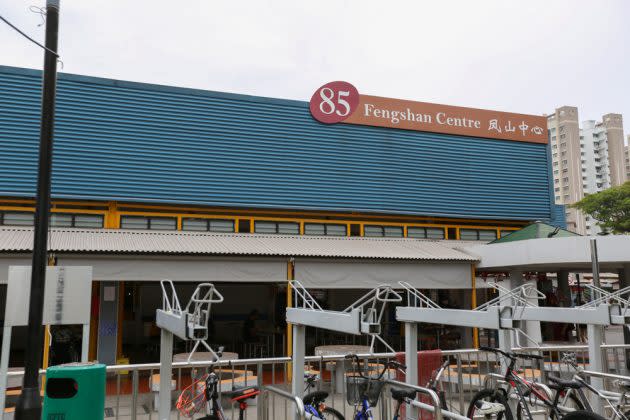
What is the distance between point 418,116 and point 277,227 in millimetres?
6232

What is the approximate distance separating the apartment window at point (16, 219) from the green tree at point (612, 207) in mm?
53321

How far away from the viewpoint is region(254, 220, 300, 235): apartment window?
650 inches

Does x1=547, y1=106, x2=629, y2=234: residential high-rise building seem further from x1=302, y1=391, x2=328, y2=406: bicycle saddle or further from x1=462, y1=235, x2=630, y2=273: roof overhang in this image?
x1=302, y1=391, x2=328, y2=406: bicycle saddle

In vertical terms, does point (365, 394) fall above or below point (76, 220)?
below

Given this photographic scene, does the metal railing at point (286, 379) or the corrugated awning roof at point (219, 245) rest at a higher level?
the corrugated awning roof at point (219, 245)

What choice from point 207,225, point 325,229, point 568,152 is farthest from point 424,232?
point 568,152

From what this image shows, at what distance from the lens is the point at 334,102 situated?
17.7m

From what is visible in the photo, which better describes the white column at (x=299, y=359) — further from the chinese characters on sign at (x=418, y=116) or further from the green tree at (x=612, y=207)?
the green tree at (x=612, y=207)

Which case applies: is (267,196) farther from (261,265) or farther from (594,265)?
(594,265)

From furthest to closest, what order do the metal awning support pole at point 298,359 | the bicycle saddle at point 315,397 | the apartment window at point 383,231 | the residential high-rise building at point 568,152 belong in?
the residential high-rise building at point 568,152
the apartment window at point 383,231
the bicycle saddle at point 315,397
the metal awning support pole at point 298,359

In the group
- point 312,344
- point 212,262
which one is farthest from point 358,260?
point 312,344

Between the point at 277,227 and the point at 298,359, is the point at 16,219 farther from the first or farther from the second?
the point at 298,359

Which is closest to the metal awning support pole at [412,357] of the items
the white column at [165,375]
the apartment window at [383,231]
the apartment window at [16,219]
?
the white column at [165,375]

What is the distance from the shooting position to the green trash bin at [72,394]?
5305mm
